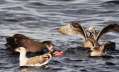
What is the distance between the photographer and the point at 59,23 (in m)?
23.8

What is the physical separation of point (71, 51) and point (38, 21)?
537cm

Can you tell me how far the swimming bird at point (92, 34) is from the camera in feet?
60.8

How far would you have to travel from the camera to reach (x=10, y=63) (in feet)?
57.6

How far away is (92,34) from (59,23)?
13.6 feet

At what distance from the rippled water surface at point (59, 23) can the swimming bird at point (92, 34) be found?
1.00 ft

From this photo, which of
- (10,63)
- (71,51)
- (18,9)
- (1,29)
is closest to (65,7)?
(18,9)

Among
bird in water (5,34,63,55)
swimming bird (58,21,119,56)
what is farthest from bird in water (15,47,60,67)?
swimming bird (58,21,119,56)

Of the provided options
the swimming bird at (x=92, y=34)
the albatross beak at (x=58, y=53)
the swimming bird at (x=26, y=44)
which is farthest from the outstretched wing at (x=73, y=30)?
the albatross beak at (x=58, y=53)

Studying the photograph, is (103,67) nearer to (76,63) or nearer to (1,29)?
(76,63)

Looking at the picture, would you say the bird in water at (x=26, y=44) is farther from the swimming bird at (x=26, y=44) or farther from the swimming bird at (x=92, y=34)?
the swimming bird at (x=92, y=34)

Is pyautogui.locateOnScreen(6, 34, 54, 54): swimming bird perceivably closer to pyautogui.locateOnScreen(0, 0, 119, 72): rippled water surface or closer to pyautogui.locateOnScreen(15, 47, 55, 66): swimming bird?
pyautogui.locateOnScreen(0, 0, 119, 72): rippled water surface

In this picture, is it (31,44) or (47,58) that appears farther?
(31,44)

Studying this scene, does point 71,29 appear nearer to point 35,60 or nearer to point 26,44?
point 26,44

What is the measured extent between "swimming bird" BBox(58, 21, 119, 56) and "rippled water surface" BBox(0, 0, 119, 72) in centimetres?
30
